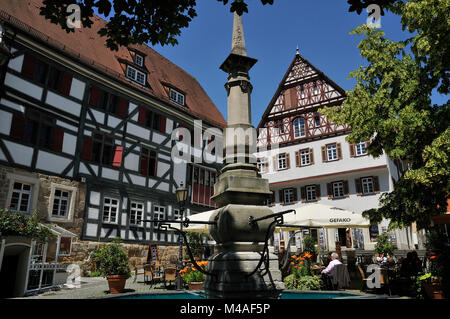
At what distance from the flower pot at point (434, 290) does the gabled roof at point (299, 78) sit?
66.8 feet

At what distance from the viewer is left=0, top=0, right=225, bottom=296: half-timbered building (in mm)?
12484

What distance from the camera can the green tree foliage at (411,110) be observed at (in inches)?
310

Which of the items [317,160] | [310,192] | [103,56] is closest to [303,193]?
[310,192]

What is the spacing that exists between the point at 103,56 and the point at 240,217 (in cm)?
1611

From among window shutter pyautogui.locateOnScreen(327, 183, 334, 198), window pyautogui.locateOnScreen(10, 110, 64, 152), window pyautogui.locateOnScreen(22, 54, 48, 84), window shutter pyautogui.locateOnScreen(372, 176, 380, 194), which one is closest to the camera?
window pyautogui.locateOnScreen(10, 110, 64, 152)

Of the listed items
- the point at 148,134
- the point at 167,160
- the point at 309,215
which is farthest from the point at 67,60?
the point at 309,215

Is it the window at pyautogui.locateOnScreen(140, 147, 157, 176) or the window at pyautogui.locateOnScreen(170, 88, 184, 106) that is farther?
the window at pyautogui.locateOnScreen(170, 88, 184, 106)

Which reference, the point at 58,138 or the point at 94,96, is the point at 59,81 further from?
the point at 58,138

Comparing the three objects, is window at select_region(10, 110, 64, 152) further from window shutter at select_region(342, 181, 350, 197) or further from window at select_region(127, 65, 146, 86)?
window shutter at select_region(342, 181, 350, 197)

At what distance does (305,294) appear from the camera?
229 inches

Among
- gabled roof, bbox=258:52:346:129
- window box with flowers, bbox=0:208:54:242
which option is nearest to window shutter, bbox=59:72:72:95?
window box with flowers, bbox=0:208:54:242

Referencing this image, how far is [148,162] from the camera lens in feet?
56.8

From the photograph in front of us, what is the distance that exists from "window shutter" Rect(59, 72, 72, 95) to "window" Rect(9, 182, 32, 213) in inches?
175
